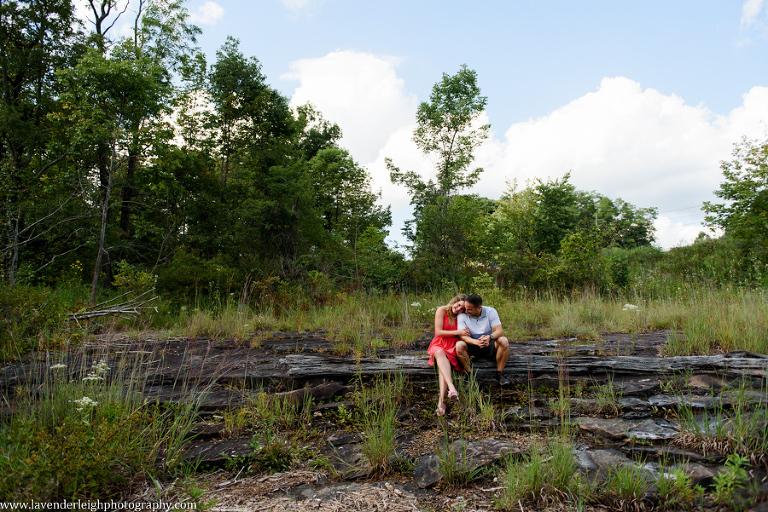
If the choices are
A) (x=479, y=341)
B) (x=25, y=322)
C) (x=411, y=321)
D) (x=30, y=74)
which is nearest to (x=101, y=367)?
(x=25, y=322)

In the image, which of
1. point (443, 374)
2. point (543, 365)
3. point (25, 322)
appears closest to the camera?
point (443, 374)

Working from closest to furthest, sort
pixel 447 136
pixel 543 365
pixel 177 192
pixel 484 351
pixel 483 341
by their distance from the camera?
1. pixel 483 341
2. pixel 543 365
3. pixel 484 351
4. pixel 177 192
5. pixel 447 136

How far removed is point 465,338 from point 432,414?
97 centimetres

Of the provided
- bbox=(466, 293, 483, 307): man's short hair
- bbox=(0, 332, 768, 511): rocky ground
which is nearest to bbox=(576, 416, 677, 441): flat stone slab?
bbox=(0, 332, 768, 511): rocky ground

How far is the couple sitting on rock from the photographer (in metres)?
4.67

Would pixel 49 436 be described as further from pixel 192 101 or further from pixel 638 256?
pixel 638 256

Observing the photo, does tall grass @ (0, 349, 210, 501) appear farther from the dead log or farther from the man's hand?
the man's hand

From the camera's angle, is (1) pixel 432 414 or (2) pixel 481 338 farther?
(2) pixel 481 338

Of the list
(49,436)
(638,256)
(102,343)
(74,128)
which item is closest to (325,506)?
(49,436)

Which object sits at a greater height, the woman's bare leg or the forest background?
the forest background

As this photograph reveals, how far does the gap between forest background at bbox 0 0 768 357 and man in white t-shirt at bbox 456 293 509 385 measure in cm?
517

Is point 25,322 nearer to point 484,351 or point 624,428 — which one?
point 484,351

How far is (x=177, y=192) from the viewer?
529 inches

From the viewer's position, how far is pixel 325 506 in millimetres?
2711
